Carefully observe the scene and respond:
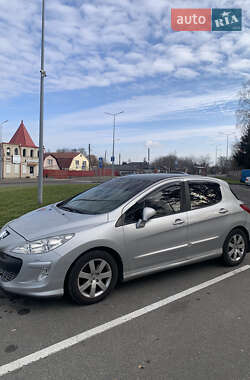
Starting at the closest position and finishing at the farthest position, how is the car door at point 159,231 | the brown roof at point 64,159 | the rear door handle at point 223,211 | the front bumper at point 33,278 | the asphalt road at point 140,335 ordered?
the asphalt road at point 140,335, the front bumper at point 33,278, the car door at point 159,231, the rear door handle at point 223,211, the brown roof at point 64,159

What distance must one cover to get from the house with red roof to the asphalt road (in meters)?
54.7

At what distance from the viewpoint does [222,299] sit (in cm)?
355

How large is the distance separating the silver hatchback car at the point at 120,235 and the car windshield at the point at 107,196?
0.02 m

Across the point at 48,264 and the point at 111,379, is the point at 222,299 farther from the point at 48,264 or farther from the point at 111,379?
the point at 48,264

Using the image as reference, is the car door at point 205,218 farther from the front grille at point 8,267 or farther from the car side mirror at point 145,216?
the front grille at point 8,267

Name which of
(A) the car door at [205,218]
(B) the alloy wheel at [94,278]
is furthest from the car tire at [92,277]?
(A) the car door at [205,218]

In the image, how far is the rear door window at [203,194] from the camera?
4.38 metres

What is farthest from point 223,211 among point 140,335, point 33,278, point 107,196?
point 33,278

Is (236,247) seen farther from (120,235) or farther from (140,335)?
(140,335)

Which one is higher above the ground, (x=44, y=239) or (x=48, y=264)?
(x=44, y=239)

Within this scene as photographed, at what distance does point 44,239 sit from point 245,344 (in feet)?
7.63

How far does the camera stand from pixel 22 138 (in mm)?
62000

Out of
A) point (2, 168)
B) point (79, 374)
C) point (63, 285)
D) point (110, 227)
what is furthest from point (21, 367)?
point (2, 168)

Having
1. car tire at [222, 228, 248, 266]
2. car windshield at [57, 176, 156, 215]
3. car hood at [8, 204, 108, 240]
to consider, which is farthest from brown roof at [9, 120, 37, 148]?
car tire at [222, 228, 248, 266]
